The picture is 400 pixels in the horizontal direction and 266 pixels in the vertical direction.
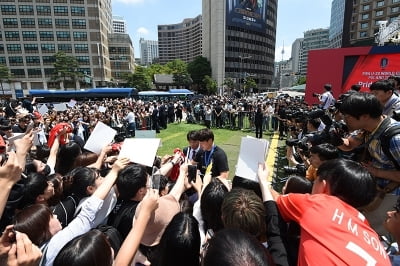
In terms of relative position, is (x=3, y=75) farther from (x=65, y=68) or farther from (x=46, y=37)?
(x=46, y=37)

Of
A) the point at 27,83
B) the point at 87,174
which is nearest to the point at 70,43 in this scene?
the point at 27,83

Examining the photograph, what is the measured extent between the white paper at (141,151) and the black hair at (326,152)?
2010 mm

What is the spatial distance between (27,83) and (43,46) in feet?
33.9

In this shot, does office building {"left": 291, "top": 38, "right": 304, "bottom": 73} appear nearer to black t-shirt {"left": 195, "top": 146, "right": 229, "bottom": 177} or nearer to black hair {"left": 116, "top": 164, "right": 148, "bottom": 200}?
black t-shirt {"left": 195, "top": 146, "right": 229, "bottom": 177}

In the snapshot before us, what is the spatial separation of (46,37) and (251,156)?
76.2 metres

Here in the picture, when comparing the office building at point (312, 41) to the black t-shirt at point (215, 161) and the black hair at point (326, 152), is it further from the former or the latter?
the black hair at point (326, 152)

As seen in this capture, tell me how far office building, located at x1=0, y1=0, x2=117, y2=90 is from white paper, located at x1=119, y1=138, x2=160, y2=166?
224 feet

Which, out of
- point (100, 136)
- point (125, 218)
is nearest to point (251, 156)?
point (125, 218)

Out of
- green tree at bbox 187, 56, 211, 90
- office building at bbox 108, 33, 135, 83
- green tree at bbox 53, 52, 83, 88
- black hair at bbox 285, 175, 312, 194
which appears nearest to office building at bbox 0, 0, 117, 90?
green tree at bbox 53, 52, 83, 88

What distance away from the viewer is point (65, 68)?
193 feet

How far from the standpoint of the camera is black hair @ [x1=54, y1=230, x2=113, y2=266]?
4.96 feet

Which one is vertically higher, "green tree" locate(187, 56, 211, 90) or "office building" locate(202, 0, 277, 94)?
"office building" locate(202, 0, 277, 94)

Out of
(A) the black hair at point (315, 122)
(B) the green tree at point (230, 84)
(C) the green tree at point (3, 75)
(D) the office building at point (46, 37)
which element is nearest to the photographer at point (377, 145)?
(A) the black hair at point (315, 122)

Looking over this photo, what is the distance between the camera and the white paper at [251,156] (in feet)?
7.45
